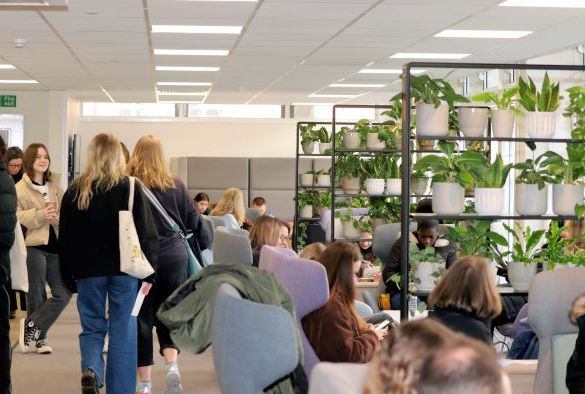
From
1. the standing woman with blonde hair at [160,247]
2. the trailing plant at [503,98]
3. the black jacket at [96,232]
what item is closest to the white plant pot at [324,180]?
the standing woman with blonde hair at [160,247]

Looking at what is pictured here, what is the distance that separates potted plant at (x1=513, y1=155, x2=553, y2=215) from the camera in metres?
5.24

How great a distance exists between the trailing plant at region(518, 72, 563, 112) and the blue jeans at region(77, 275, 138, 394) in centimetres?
222

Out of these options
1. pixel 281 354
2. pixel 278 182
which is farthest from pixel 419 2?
pixel 278 182

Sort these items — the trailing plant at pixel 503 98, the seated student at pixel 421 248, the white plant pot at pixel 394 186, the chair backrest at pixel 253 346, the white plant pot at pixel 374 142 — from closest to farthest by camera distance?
the chair backrest at pixel 253 346 < the trailing plant at pixel 503 98 < the seated student at pixel 421 248 < the white plant pot at pixel 394 186 < the white plant pot at pixel 374 142

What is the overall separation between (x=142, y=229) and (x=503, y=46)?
248 inches

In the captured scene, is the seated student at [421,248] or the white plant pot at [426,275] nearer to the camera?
the white plant pot at [426,275]

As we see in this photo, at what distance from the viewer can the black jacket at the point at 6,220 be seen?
16.4 ft

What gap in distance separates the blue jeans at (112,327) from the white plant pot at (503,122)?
6.62 feet

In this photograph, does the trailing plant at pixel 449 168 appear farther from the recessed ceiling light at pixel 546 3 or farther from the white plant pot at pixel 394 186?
the white plant pot at pixel 394 186

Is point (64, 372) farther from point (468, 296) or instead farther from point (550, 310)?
point (550, 310)

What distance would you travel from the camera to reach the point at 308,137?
444 inches

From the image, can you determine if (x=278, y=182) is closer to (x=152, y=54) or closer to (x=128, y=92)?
(x=128, y=92)

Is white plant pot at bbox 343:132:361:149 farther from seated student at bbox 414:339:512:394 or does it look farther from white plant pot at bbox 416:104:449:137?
seated student at bbox 414:339:512:394

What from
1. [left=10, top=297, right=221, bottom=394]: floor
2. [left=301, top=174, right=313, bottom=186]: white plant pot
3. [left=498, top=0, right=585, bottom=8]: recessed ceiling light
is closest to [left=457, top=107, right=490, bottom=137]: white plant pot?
[left=10, top=297, right=221, bottom=394]: floor
